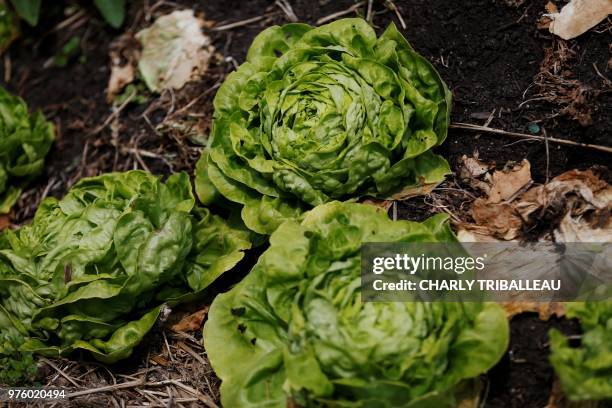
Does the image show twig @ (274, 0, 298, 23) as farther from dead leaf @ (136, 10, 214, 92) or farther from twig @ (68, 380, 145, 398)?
twig @ (68, 380, 145, 398)

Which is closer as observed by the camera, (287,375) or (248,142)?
(287,375)

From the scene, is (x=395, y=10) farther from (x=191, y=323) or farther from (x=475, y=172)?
(x=191, y=323)

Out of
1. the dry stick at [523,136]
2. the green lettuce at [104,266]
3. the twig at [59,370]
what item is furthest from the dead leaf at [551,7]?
the twig at [59,370]

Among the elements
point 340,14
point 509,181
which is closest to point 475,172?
point 509,181

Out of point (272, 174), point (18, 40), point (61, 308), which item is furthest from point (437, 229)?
point (18, 40)

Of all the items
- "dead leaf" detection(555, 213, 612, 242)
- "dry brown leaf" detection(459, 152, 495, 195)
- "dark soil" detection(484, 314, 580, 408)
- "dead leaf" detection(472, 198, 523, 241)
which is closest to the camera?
"dark soil" detection(484, 314, 580, 408)

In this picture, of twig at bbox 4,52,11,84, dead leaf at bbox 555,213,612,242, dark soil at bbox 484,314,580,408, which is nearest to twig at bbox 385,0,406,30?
dead leaf at bbox 555,213,612,242

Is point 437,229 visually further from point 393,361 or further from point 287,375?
point 287,375

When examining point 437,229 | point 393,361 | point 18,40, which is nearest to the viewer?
point 393,361
